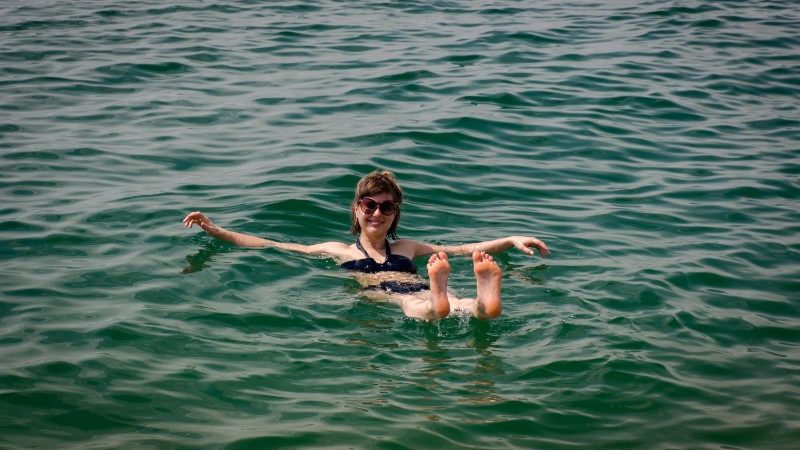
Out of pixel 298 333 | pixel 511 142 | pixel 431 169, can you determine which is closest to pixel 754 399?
pixel 298 333

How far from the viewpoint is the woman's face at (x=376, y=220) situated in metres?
8.33

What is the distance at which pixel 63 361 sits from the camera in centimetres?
644

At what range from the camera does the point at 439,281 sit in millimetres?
6910

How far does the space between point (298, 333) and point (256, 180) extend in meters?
3.93

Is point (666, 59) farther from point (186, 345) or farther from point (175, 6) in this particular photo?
point (186, 345)

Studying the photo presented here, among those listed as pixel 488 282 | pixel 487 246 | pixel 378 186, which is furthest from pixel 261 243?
pixel 488 282

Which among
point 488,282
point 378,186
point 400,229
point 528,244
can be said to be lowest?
point 400,229

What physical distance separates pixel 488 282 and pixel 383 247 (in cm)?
191

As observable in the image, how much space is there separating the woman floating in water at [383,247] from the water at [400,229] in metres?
0.17

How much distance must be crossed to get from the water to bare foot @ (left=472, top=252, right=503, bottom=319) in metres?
0.27

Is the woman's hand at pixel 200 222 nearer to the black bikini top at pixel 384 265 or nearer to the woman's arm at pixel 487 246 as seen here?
the black bikini top at pixel 384 265

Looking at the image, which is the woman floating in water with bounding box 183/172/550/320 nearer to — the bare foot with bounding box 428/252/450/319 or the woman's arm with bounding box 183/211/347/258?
the woman's arm with bounding box 183/211/347/258

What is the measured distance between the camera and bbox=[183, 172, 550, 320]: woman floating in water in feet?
26.0

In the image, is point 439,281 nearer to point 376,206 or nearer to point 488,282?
point 488,282
